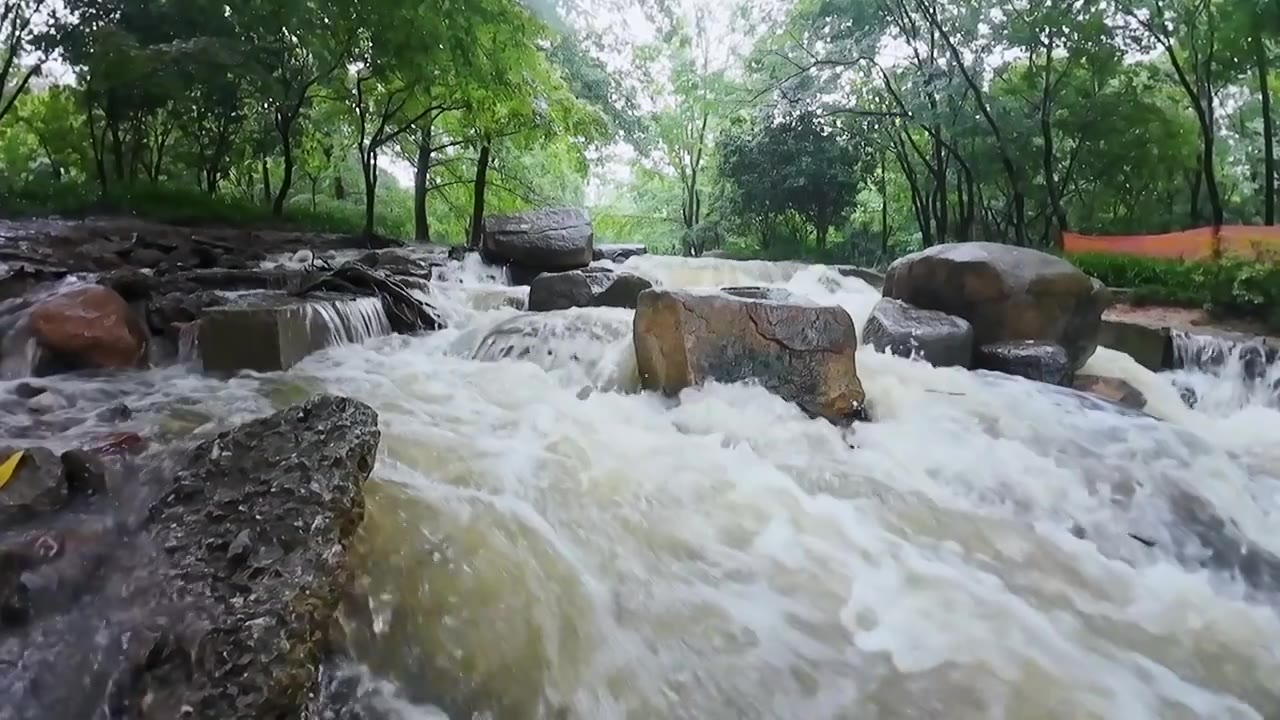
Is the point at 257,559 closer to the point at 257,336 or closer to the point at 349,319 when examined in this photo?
the point at 257,336

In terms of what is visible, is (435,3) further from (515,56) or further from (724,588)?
(724,588)

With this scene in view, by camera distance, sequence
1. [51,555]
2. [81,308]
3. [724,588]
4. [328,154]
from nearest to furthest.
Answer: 1. [51,555]
2. [724,588]
3. [81,308]
4. [328,154]

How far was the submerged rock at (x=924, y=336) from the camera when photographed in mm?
5832

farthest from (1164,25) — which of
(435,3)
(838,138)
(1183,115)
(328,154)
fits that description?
(328,154)

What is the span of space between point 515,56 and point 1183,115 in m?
13.0

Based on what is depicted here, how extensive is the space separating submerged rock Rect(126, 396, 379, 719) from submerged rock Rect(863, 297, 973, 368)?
4352 millimetres

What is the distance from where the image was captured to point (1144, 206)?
16.2 metres

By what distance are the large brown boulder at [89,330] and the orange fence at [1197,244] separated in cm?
1066

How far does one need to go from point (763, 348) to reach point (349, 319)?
3.65 metres

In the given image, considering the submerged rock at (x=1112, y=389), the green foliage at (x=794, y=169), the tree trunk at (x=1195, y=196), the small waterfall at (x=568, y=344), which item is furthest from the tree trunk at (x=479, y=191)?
the tree trunk at (x=1195, y=196)

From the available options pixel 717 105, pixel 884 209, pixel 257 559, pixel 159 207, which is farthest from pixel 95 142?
pixel 884 209

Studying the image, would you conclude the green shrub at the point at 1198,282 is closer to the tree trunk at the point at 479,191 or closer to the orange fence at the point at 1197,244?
the orange fence at the point at 1197,244

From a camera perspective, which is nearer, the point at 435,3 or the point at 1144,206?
the point at 435,3

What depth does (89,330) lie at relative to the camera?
16.8 feet
